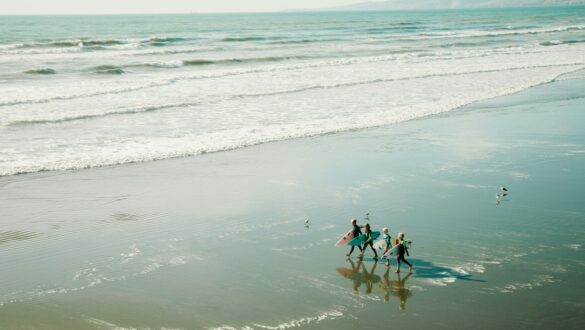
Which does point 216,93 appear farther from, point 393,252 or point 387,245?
point 393,252

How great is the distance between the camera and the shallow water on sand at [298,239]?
11297mm

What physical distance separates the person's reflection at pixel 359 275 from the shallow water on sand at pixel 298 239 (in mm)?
49

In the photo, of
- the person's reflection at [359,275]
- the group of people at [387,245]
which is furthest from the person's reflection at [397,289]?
the group of people at [387,245]

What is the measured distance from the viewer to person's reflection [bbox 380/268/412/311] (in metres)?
11.7

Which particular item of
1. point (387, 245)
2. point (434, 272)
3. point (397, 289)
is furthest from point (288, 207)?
point (397, 289)

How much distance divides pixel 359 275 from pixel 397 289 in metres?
0.93

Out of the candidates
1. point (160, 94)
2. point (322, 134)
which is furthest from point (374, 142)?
point (160, 94)

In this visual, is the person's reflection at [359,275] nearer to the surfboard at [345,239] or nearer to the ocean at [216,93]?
the surfboard at [345,239]

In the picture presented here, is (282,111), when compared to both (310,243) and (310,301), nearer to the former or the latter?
(310,243)

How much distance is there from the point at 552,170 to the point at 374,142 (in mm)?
6935

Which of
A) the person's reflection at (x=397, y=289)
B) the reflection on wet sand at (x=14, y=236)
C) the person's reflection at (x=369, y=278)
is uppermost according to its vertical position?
the person's reflection at (x=397, y=289)

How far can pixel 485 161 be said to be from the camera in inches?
834

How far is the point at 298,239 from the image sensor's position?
14.6 m

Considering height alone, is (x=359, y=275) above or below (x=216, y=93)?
below
